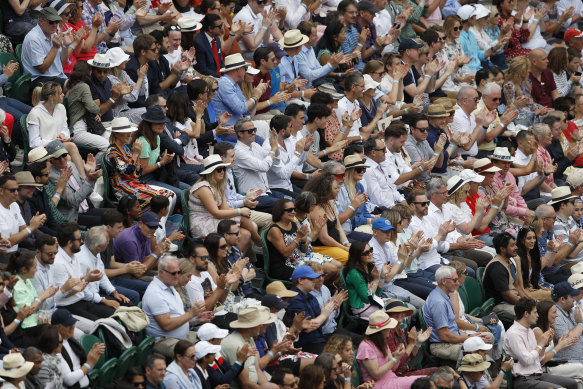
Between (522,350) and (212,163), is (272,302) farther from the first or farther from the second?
(522,350)

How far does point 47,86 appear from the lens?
1255cm

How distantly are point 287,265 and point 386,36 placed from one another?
21.1 ft

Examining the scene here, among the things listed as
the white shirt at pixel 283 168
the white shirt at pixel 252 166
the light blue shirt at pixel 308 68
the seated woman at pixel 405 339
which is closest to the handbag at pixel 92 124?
the white shirt at pixel 252 166

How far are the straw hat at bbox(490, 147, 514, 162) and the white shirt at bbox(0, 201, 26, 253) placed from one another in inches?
280

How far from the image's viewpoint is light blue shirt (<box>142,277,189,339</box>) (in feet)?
35.3

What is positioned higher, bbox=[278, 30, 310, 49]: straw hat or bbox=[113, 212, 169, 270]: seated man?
bbox=[113, 212, 169, 270]: seated man

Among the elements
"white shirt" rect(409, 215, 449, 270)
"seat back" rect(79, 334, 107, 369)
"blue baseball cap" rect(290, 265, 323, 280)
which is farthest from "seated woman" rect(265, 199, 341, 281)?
"seat back" rect(79, 334, 107, 369)

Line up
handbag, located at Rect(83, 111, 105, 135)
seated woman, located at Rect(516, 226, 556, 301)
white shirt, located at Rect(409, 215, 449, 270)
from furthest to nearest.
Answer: seated woman, located at Rect(516, 226, 556, 301), white shirt, located at Rect(409, 215, 449, 270), handbag, located at Rect(83, 111, 105, 135)

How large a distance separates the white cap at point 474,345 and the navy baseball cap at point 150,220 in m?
3.26

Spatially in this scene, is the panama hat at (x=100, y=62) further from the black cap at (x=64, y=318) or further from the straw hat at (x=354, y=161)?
the black cap at (x=64, y=318)

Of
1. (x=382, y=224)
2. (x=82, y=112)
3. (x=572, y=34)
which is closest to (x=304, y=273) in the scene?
(x=382, y=224)

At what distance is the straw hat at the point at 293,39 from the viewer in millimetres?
16203

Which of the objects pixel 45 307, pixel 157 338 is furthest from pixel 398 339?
pixel 45 307

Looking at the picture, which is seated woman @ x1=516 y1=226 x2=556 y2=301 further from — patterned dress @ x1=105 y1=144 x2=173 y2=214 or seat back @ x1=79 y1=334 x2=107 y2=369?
seat back @ x1=79 y1=334 x2=107 y2=369
